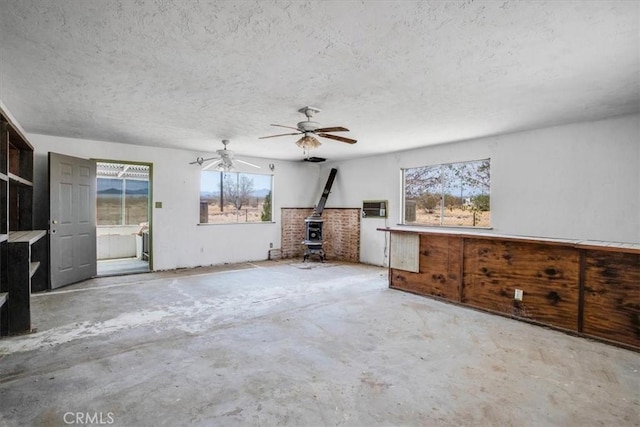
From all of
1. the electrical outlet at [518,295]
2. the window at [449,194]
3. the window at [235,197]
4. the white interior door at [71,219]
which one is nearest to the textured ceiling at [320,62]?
the white interior door at [71,219]

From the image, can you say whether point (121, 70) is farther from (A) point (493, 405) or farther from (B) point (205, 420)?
(A) point (493, 405)

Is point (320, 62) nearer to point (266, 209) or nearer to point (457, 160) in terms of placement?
point (457, 160)

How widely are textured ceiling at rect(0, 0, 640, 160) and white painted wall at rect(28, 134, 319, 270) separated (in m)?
1.09

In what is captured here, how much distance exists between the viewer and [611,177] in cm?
434

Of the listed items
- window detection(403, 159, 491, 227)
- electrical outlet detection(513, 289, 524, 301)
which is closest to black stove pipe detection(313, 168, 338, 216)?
window detection(403, 159, 491, 227)

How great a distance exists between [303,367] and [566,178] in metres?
4.63

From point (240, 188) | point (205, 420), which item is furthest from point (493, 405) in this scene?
point (240, 188)

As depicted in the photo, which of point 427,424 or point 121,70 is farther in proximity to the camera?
point 121,70

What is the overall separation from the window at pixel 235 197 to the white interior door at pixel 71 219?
7.31 ft

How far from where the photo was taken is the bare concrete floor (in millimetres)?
2119

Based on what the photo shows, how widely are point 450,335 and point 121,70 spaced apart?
419cm

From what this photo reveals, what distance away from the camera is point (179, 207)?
273 inches

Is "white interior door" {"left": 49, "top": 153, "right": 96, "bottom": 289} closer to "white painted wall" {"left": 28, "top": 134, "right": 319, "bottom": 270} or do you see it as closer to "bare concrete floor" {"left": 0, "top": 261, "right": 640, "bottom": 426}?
"white painted wall" {"left": 28, "top": 134, "right": 319, "bottom": 270}

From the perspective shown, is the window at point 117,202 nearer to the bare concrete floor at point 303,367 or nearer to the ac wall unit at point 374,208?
the bare concrete floor at point 303,367
